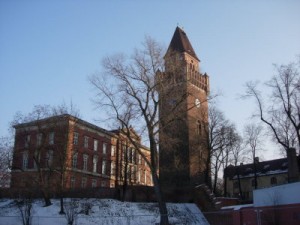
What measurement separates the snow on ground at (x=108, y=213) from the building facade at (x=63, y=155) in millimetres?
2410

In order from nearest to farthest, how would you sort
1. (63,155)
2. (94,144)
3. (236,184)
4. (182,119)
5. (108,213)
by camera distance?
(182,119), (108,213), (63,155), (94,144), (236,184)

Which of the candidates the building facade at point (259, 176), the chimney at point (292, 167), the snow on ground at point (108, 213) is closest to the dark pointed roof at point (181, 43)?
the building facade at point (259, 176)

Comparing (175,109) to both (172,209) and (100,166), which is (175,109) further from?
(100,166)

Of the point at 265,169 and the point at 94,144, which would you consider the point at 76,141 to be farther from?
the point at 265,169

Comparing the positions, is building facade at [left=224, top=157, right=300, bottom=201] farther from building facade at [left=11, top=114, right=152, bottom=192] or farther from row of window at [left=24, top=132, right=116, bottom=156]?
row of window at [left=24, top=132, right=116, bottom=156]

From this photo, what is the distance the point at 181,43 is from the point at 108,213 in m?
35.2

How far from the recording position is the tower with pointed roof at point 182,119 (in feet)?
109

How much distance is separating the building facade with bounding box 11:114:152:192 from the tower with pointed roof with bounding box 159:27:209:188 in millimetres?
6247

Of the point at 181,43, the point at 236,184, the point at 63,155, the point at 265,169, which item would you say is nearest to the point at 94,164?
the point at 181,43

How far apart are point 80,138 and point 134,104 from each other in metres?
27.5

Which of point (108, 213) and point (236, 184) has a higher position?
point (236, 184)

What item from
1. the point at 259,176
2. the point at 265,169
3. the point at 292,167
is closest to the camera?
the point at 292,167

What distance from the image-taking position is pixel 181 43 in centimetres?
6244

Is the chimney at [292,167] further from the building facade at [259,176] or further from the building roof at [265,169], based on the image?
the building roof at [265,169]
